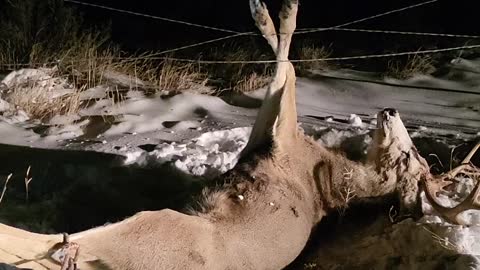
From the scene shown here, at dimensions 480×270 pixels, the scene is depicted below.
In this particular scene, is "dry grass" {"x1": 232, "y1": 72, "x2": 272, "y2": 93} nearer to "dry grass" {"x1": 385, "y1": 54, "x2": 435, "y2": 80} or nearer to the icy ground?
the icy ground

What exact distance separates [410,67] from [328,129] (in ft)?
10.3

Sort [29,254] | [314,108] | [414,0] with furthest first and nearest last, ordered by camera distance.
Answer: [414,0], [314,108], [29,254]

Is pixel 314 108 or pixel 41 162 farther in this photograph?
pixel 314 108

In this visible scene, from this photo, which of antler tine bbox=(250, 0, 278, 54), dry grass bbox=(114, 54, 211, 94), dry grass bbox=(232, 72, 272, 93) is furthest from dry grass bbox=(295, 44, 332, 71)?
antler tine bbox=(250, 0, 278, 54)

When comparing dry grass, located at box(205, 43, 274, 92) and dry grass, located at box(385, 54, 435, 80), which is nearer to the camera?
dry grass, located at box(205, 43, 274, 92)

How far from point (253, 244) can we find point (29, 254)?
49.5 inches

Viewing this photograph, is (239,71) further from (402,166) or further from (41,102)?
(402,166)

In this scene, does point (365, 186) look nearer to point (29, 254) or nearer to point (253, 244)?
point (253, 244)

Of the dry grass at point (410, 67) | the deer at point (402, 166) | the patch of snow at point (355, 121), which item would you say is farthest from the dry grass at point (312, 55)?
the deer at point (402, 166)

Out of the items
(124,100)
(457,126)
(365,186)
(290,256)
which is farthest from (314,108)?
(290,256)

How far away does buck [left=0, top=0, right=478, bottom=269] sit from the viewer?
3.23m

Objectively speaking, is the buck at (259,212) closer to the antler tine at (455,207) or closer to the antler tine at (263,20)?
the antler tine at (263,20)

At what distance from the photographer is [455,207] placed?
4.24m

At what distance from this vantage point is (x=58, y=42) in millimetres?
8633
